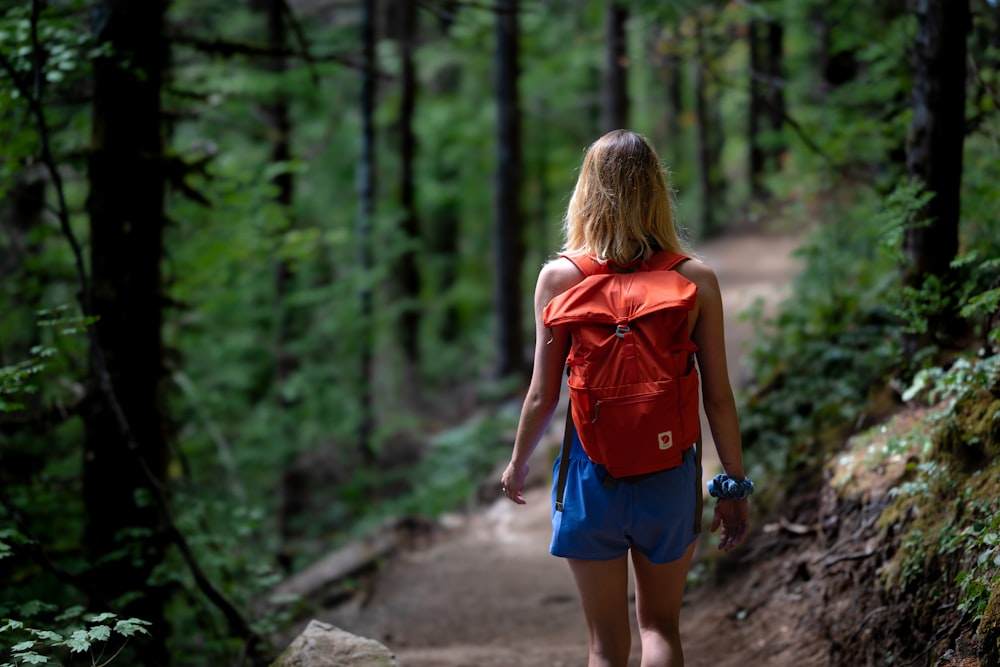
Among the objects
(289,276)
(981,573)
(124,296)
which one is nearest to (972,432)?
(981,573)

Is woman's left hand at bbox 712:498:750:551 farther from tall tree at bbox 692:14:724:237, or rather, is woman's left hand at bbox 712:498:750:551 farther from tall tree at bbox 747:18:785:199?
tall tree at bbox 692:14:724:237

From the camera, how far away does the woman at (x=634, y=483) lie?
2.77 meters

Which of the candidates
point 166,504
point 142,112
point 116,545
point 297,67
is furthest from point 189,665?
point 297,67

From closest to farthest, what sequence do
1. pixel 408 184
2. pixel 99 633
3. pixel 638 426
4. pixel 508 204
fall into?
pixel 638 426
pixel 99 633
pixel 508 204
pixel 408 184

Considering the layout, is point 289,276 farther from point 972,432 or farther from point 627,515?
point 627,515

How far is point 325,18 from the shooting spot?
20.2 m

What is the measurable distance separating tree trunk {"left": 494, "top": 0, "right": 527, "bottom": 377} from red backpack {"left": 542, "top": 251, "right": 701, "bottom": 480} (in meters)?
12.0

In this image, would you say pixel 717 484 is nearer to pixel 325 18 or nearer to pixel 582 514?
pixel 582 514

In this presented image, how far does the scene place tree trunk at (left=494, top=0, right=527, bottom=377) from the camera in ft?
46.8

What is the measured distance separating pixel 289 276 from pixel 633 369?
40.2 feet

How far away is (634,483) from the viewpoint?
9.01 feet

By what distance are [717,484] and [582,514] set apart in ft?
1.71

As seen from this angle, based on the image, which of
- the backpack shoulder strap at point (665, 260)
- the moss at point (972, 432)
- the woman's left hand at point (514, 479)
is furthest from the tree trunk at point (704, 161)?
the woman's left hand at point (514, 479)

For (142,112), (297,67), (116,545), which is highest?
(297,67)
